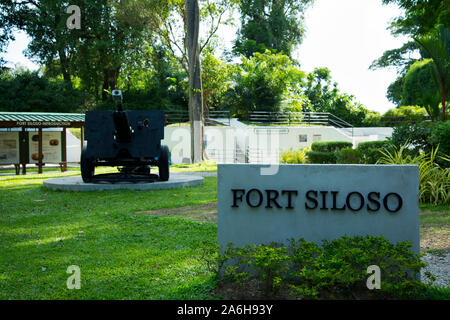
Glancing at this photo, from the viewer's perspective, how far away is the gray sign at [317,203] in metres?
4.10

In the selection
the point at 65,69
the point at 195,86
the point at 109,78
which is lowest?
the point at 195,86

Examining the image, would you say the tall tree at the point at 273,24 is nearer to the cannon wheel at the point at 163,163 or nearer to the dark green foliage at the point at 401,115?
the dark green foliage at the point at 401,115

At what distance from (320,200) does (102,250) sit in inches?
103

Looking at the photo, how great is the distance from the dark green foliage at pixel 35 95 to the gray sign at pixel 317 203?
29993 mm

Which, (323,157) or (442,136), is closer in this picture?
(442,136)

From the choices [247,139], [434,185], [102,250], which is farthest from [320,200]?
[247,139]

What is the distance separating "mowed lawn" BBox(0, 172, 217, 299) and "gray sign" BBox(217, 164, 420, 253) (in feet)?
2.27

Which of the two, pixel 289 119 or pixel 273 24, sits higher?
pixel 273 24

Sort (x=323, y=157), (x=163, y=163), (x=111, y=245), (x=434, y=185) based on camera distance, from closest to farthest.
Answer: (x=111, y=245)
(x=434, y=185)
(x=163, y=163)
(x=323, y=157)

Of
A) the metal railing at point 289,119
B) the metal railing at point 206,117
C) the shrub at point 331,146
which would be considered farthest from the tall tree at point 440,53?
the metal railing at point 289,119

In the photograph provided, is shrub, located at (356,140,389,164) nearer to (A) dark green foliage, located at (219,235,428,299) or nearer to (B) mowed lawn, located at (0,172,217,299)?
(B) mowed lawn, located at (0,172,217,299)

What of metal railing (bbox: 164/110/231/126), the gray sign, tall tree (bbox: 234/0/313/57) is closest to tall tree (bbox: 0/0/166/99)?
metal railing (bbox: 164/110/231/126)

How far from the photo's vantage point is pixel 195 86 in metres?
22.6

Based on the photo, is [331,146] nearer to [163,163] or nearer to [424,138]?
[424,138]
